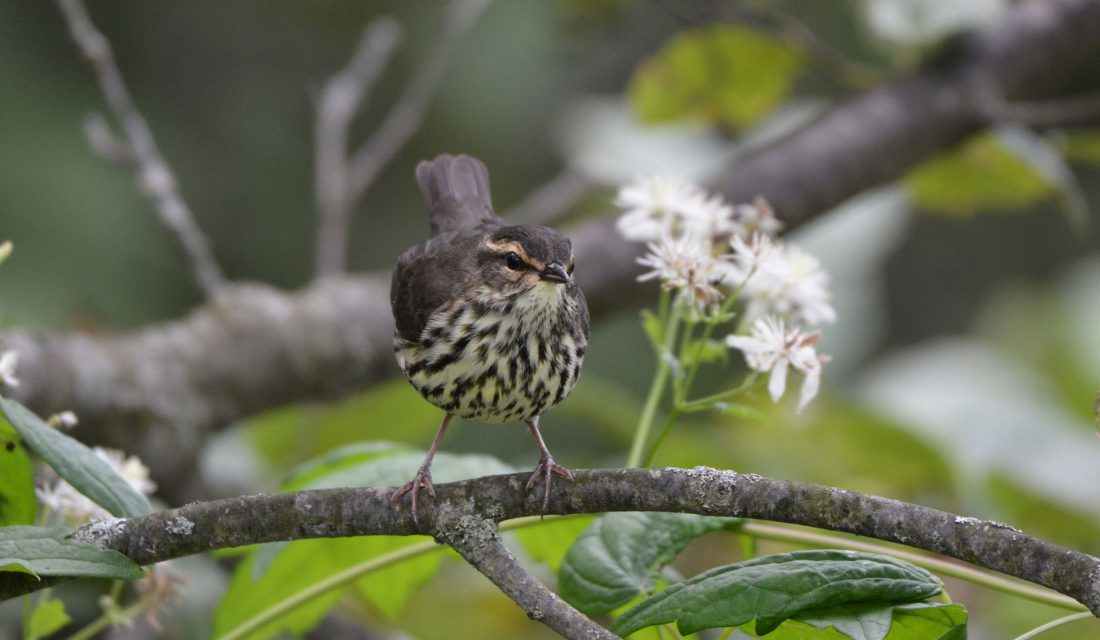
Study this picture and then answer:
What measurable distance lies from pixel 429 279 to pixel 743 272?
829 millimetres

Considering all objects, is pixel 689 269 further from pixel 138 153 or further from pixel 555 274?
pixel 138 153

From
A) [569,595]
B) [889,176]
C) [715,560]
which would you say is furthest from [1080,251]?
[569,595]

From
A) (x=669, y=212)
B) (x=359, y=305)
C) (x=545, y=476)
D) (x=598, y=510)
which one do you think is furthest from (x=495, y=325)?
(x=359, y=305)

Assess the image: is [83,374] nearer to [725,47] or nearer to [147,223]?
[725,47]

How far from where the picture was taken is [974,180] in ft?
15.6

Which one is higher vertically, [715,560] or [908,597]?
[715,560]

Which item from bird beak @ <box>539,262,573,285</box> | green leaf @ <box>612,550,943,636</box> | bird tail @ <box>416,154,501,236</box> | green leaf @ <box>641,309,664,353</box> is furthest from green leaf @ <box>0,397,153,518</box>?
bird tail @ <box>416,154,501,236</box>

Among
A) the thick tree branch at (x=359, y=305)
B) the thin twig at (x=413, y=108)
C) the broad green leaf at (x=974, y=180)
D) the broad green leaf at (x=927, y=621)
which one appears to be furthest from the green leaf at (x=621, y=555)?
the broad green leaf at (x=974, y=180)

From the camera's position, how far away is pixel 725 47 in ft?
15.1

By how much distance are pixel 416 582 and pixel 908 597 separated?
1292 mm

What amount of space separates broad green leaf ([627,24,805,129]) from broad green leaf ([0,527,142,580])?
10.7 ft

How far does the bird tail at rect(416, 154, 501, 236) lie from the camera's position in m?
3.46

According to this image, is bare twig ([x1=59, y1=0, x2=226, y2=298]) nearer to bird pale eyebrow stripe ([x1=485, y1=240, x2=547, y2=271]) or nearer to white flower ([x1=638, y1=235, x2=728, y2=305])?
A: bird pale eyebrow stripe ([x1=485, y1=240, x2=547, y2=271])

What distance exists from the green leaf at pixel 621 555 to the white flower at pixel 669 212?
2.07 ft
